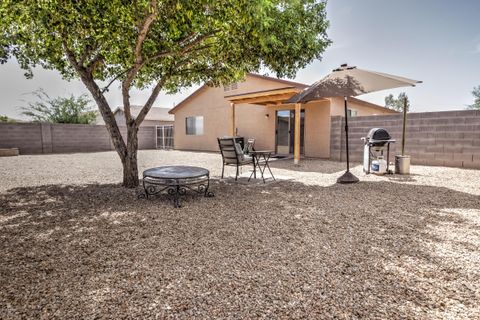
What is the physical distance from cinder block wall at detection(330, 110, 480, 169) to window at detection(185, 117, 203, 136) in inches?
379

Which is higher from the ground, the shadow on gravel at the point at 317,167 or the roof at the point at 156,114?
the roof at the point at 156,114

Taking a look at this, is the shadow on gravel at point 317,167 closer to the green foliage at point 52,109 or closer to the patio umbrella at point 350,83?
the patio umbrella at point 350,83

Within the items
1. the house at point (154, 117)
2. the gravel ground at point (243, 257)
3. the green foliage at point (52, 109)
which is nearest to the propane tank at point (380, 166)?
the gravel ground at point (243, 257)

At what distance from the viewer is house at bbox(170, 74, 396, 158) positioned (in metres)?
11.0

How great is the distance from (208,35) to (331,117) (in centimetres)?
713

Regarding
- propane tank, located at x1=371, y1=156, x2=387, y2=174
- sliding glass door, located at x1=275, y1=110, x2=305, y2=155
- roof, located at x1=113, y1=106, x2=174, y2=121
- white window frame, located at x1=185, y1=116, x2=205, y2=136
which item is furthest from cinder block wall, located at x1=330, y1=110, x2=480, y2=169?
roof, located at x1=113, y1=106, x2=174, y2=121

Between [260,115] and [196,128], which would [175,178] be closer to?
[260,115]

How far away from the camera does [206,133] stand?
16.2 metres

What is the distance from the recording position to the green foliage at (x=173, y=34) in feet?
13.7

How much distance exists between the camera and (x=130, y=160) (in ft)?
18.1

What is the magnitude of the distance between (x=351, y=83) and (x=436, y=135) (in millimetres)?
4925

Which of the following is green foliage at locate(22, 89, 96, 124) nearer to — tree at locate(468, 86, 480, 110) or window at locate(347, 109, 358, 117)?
window at locate(347, 109, 358, 117)

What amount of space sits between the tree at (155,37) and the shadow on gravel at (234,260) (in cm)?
244

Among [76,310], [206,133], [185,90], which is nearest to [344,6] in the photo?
[185,90]
